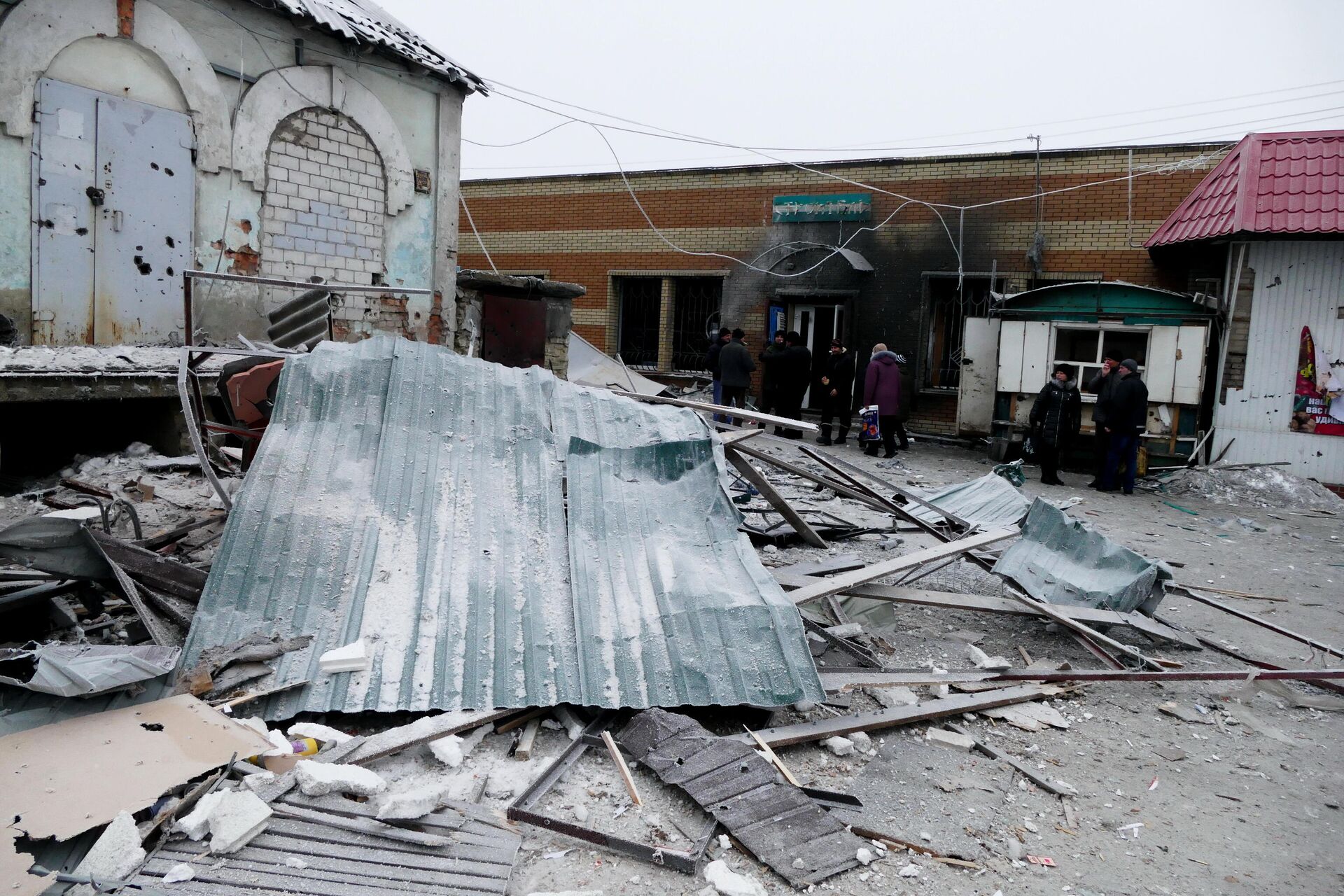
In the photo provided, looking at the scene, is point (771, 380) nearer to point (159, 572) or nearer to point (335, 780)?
point (159, 572)

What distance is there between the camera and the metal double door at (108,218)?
7.80 metres

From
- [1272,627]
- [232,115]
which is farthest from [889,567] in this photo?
[232,115]

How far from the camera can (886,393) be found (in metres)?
13.3

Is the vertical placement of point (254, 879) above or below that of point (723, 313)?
below

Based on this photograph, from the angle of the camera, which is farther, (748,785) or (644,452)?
(644,452)

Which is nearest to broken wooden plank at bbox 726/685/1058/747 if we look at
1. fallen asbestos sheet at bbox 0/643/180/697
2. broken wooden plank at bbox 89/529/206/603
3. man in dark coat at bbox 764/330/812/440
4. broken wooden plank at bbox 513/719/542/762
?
broken wooden plank at bbox 513/719/542/762

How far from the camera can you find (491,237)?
66.6 ft

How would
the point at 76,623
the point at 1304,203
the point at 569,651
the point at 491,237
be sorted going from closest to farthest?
1. the point at 569,651
2. the point at 76,623
3. the point at 1304,203
4. the point at 491,237

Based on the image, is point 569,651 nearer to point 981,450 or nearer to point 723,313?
point 981,450

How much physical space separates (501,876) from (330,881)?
1.57 ft

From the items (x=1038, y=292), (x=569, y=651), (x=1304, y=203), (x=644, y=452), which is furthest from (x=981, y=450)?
(x=569, y=651)

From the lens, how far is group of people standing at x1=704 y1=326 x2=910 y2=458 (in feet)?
44.0

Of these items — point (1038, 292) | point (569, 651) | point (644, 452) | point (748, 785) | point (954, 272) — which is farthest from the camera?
point (954, 272)

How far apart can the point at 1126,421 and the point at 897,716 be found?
8545 millimetres
